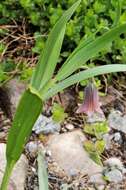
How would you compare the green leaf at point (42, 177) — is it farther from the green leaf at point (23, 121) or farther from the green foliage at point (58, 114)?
the green foliage at point (58, 114)

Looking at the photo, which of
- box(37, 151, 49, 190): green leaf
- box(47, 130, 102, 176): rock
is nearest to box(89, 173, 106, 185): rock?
box(47, 130, 102, 176): rock

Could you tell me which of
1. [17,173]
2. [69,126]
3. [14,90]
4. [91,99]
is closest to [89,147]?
[69,126]

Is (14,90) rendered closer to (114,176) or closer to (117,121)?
(117,121)

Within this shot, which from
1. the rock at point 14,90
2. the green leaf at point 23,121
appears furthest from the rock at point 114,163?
the green leaf at point 23,121

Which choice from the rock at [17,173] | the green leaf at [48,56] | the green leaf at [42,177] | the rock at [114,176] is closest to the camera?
the green leaf at [48,56]

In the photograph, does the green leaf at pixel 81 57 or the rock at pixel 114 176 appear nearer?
the green leaf at pixel 81 57

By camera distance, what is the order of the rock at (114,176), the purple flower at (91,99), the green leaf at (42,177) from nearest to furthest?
the purple flower at (91,99) < the green leaf at (42,177) < the rock at (114,176)
